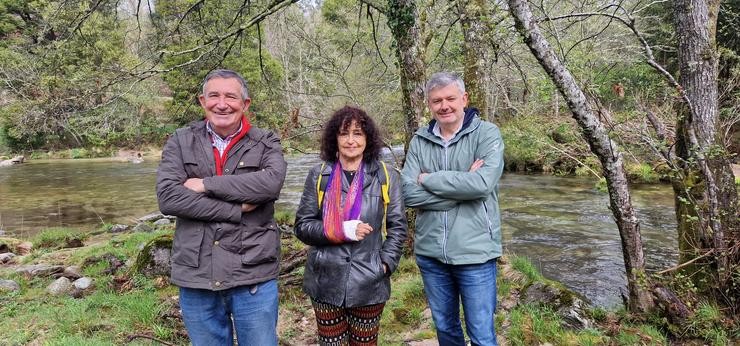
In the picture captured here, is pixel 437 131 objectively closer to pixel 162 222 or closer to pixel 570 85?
pixel 570 85

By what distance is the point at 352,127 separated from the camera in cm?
260

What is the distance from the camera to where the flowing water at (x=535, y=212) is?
6.79 meters

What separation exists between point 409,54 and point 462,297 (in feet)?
9.22

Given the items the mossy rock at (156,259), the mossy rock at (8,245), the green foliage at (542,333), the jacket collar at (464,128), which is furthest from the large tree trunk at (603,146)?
the mossy rock at (8,245)

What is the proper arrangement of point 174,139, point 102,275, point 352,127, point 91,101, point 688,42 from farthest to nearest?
point 102,275 < point 91,101 < point 688,42 < point 352,127 < point 174,139

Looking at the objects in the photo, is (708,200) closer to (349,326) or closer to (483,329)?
(483,329)

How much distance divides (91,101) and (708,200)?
592 centimetres

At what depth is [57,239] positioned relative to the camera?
8.46 m

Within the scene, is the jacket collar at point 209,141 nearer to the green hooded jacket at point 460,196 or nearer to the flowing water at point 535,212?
the green hooded jacket at point 460,196

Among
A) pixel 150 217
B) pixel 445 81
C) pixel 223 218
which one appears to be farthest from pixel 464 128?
pixel 150 217

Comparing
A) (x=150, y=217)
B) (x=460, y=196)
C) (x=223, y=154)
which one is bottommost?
(x=150, y=217)

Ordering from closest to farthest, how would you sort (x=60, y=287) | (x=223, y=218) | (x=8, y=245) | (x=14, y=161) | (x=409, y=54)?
(x=223, y=218) < (x=409, y=54) < (x=60, y=287) < (x=8, y=245) < (x=14, y=161)

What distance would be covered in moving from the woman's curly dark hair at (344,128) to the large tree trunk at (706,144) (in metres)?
2.69

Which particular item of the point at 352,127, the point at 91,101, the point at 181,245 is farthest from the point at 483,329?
the point at 91,101
